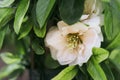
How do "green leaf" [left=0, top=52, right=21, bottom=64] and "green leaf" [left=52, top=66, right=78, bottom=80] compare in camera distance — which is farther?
"green leaf" [left=0, top=52, right=21, bottom=64]

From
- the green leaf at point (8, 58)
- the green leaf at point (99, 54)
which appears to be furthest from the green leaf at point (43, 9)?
the green leaf at point (8, 58)

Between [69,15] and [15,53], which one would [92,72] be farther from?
[15,53]

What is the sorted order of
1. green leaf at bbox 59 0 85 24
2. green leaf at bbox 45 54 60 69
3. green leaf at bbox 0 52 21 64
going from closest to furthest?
1. green leaf at bbox 59 0 85 24
2. green leaf at bbox 45 54 60 69
3. green leaf at bbox 0 52 21 64

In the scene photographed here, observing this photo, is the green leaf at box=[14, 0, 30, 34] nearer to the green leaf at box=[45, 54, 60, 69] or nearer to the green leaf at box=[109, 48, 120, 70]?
the green leaf at box=[45, 54, 60, 69]

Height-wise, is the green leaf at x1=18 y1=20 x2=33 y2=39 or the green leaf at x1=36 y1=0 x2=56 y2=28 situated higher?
the green leaf at x1=36 y1=0 x2=56 y2=28

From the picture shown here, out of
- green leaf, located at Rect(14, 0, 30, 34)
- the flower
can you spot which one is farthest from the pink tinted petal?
green leaf, located at Rect(14, 0, 30, 34)

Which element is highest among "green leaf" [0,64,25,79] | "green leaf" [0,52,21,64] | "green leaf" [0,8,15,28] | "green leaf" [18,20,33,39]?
"green leaf" [0,8,15,28]

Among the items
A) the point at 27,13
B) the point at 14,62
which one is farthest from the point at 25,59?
the point at 27,13
